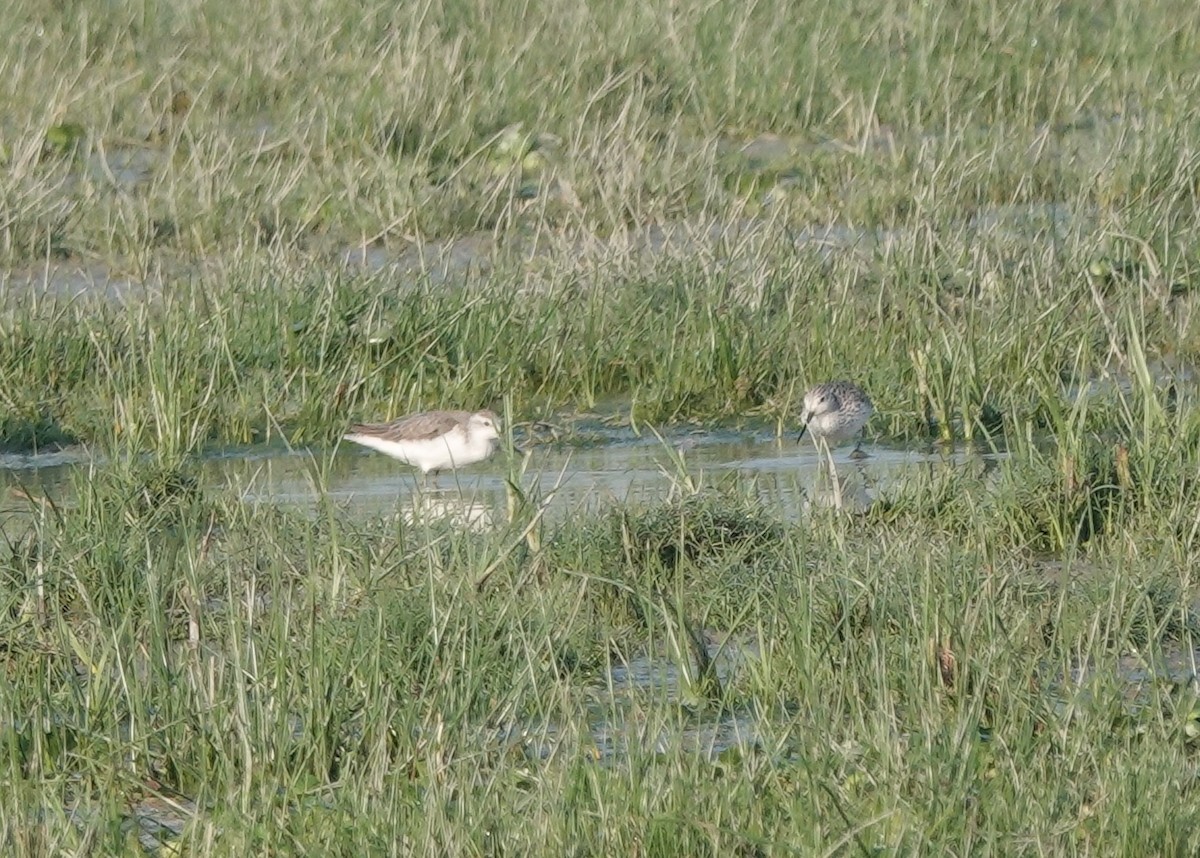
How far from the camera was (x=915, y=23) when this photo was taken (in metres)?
13.4

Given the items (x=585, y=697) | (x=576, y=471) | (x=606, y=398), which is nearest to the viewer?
(x=585, y=697)

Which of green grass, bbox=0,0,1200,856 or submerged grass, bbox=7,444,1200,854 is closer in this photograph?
submerged grass, bbox=7,444,1200,854

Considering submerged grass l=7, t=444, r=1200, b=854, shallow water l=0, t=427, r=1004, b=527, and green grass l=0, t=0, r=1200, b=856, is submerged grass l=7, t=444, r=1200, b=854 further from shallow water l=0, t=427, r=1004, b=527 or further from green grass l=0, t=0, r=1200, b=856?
shallow water l=0, t=427, r=1004, b=527

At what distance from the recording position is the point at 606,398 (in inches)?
353

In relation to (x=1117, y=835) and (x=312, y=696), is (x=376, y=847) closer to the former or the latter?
(x=312, y=696)

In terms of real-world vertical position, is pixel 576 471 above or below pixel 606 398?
above

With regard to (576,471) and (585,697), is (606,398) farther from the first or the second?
(585,697)

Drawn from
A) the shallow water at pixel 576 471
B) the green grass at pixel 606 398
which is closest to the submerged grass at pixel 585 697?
the green grass at pixel 606 398

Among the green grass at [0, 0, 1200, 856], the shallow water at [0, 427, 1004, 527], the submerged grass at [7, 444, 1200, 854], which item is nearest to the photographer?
the submerged grass at [7, 444, 1200, 854]

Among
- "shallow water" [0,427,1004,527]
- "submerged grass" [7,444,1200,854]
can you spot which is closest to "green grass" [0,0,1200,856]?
"submerged grass" [7,444,1200,854]

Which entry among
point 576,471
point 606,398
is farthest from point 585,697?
point 606,398

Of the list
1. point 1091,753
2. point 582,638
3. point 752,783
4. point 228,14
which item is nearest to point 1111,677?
point 1091,753

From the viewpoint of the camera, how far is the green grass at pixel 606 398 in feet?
14.0

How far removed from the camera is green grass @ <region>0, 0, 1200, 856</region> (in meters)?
4.28
